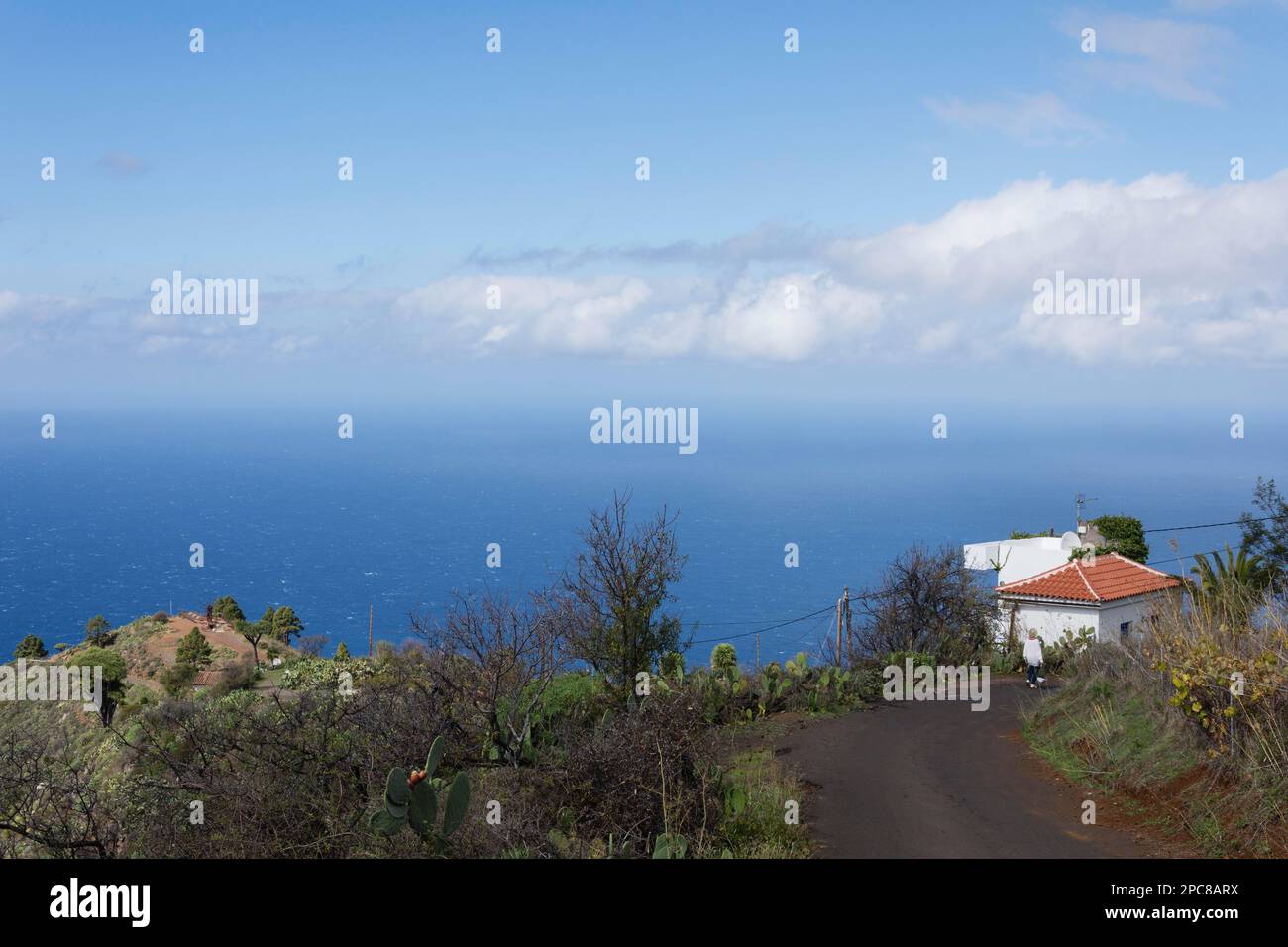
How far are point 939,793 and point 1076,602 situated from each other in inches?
653

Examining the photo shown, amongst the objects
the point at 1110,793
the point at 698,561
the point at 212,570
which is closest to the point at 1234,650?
the point at 1110,793

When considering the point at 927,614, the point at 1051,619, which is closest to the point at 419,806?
the point at 927,614

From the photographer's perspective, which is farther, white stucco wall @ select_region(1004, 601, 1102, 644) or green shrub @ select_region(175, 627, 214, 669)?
green shrub @ select_region(175, 627, 214, 669)

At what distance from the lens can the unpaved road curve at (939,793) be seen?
11445 millimetres

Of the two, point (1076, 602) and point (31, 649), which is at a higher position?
point (1076, 602)

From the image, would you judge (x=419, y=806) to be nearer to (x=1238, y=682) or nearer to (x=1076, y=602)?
(x=1238, y=682)

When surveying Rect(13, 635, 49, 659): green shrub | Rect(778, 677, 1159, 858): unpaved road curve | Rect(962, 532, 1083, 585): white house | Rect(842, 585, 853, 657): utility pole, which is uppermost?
Rect(962, 532, 1083, 585): white house

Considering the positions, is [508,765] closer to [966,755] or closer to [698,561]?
[966,755]

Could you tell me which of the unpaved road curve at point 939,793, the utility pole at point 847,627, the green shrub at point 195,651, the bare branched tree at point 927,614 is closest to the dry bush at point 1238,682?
the unpaved road curve at point 939,793

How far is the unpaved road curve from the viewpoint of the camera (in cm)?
1145

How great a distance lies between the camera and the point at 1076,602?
2823 centimetres

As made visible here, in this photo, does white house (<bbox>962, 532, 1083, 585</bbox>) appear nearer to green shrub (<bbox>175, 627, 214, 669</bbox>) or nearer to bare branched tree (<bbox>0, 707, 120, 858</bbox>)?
bare branched tree (<bbox>0, 707, 120, 858</bbox>)

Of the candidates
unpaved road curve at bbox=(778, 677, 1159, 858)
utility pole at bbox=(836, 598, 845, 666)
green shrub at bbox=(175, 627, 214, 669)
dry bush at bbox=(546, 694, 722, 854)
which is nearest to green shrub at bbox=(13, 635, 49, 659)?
green shrub at bbox=(175, 627, 214, 669)
